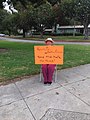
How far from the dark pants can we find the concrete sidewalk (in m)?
0.19

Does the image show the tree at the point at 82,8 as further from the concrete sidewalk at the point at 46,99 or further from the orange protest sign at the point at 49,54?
the orange protest sign at the point at 49,54

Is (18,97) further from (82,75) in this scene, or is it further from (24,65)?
(24,65)

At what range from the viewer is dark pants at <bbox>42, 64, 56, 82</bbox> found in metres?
5.05

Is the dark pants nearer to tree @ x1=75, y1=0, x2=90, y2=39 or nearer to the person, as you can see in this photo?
the person

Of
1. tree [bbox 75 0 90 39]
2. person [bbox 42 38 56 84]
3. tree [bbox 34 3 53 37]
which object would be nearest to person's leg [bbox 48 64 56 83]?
person [bbox 42 38 56 84]

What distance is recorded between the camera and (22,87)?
477 cm

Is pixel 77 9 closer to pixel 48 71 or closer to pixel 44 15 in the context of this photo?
pixel 44 15

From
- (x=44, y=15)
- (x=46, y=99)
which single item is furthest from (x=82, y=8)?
(x=46, y=99)

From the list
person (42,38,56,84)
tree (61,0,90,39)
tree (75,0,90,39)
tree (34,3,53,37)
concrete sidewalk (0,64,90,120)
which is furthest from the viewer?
tree (34,3,53,37)

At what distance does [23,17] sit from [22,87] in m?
35.7

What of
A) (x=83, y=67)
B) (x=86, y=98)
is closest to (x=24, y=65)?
(x=83, y=67)

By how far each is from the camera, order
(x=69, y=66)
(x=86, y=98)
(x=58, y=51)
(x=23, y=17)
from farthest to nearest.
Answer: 1. (x=23, y=17)
2. (x=69, y=66)
3. (x=58, y=51)
4. (x=86, y=98)

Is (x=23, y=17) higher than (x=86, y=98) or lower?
higher

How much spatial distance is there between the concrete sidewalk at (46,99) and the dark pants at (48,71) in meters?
0.19
